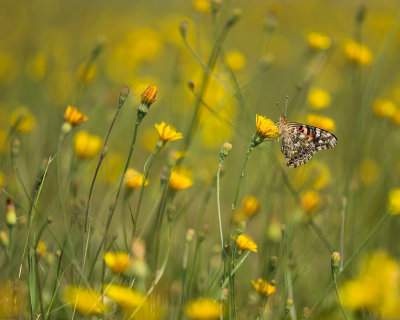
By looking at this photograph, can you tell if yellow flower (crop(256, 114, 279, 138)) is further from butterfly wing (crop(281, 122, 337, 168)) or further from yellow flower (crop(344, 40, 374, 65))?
yellow flower (crop(344, 40, 374, 65))

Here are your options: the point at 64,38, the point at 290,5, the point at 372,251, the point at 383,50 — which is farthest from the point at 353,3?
the point at 372,251

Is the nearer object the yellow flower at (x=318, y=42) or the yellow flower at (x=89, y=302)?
the yellow flower at (x=89, y=302)

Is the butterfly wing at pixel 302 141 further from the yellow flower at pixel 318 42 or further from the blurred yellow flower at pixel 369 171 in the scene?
the blurred yellow flower at pixel 369 171

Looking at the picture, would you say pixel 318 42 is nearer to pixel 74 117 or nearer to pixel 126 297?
pixel 74 117

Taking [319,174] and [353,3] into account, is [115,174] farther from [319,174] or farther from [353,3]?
[353,3]

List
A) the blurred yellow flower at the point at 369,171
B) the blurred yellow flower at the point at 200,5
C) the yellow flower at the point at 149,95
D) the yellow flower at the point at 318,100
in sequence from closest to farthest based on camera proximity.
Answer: the yellow flower at the point at 149,95, the blurred yellow flower at the point at 200,5, the yellow flower at the point at 318,100, the blurred yellow flower at the point at 369,171

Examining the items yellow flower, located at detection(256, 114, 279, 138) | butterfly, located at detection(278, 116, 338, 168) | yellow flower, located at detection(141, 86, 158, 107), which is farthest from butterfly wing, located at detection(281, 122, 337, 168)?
yellow flower, located at detection(141, 86, 158, 107)

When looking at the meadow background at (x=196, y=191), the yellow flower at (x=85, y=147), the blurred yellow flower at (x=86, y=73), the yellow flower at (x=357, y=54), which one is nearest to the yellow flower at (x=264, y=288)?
the meadow background at (x=196, y=191)
